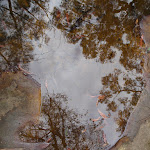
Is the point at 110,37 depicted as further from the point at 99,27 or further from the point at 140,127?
the point at 140,127

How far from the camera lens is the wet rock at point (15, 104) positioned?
8.77 feet

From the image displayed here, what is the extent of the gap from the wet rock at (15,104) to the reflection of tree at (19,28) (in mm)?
374

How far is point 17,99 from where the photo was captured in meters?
2.68

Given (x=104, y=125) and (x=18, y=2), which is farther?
(x=18, y=2)

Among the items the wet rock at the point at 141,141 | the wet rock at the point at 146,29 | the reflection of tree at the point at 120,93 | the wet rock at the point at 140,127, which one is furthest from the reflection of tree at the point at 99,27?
the wet rock at the point at 141,141

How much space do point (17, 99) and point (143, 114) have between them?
257 centimetres

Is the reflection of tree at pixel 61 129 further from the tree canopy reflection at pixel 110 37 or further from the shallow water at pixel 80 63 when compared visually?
the tree canopy reflection at pixel 110 37

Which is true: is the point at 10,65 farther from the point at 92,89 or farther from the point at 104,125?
the point at 104,125

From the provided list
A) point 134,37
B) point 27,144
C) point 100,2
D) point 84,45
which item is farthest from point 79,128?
point 100,2

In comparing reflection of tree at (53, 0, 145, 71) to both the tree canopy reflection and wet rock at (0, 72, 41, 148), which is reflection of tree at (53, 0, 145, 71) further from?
wet rock at (0, 72, 41, 148)

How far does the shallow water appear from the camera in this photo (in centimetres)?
263

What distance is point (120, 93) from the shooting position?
2.67 meters

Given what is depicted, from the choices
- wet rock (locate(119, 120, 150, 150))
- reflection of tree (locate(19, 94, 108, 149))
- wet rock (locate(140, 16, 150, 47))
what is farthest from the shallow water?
wet rock (locate(119, 120, 150, 150))

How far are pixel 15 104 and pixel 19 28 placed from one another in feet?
5.18
